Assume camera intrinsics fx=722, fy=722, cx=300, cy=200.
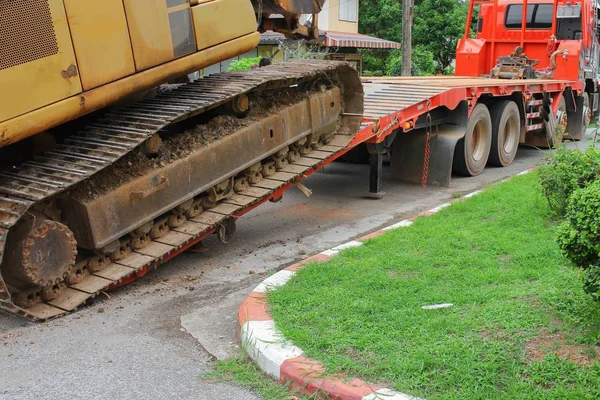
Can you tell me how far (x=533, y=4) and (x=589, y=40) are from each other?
1354 millimetres

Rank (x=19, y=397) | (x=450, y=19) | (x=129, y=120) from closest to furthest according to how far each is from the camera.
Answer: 1. (x=19, y=397)
2. (x=129, y=120)
3. (x=450, y=19)

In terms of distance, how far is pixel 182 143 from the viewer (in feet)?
21.4

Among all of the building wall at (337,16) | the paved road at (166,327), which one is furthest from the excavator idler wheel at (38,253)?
the building wall at (337,16)

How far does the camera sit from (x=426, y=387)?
3.65 m

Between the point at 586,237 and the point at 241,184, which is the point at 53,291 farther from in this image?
the point at 586,237

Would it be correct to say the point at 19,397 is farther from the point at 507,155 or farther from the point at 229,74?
the point at 507,155

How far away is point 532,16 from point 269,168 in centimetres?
928

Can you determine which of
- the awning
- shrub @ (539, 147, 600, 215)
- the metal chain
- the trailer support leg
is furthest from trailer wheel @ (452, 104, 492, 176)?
the awning

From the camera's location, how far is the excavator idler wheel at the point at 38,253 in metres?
5.14

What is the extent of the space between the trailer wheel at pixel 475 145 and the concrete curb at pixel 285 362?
6417mm

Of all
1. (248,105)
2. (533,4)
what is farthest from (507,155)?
(248,105)

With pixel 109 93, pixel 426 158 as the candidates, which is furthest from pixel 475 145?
pixel 109 93

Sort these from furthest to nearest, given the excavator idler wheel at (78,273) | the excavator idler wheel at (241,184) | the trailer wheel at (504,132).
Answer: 1. the trailer wheel at (504,132)
2. the excavator idler wheel at (241,184)
3. the excavator idler wheel at (78,273)

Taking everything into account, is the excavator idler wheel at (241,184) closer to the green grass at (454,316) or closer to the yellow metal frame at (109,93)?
the yellow metal frame at (109,93)
